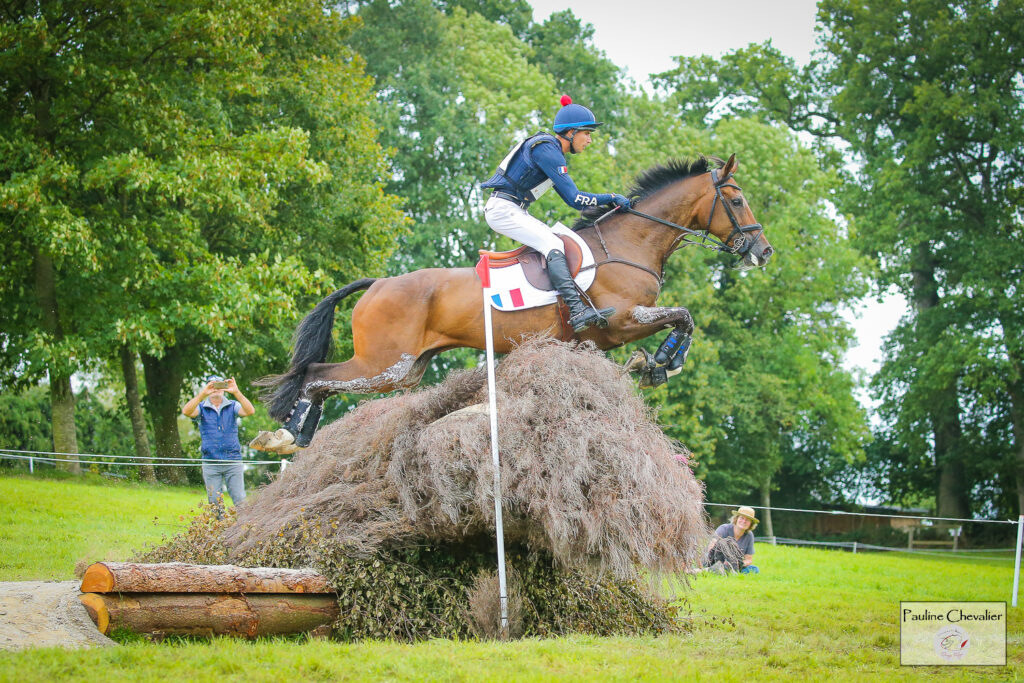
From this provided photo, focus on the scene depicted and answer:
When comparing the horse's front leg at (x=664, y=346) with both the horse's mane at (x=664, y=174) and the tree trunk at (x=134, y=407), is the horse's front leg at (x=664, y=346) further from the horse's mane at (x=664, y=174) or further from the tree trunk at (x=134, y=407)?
the tree trunk at (x=134, y=407)

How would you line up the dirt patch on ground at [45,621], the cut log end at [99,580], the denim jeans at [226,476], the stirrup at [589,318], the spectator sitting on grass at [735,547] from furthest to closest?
the spectator sitting on grass at [735,547] → the denim jeans at [226,476] → the stirrup at [589,318] → the cut log end at [99,580] → the dirt patch on ground at [45,621]

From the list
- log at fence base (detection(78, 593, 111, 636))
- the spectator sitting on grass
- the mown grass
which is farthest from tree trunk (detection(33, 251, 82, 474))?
log at fence base (detection(78, 593, 111, 636))

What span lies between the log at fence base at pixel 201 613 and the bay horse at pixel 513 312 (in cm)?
226

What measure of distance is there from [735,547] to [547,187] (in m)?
5.91

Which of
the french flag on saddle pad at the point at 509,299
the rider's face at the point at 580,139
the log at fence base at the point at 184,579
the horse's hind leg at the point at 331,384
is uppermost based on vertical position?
the rider's face at the point at 580,139

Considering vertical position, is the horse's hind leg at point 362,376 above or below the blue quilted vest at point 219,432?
above

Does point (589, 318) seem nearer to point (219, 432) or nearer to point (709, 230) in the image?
point (709, 230)

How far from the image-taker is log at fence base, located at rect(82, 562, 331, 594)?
5.37 metres

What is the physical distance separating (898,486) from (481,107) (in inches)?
684

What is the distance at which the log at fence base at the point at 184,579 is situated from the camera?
5.37m

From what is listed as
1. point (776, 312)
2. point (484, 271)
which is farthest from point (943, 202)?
point (484, 271)

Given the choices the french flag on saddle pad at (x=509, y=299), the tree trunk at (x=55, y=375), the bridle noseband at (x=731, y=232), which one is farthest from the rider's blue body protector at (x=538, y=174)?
the tree trunk at (x=55, y=375)

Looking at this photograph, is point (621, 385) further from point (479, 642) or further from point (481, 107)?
point (481, 107)

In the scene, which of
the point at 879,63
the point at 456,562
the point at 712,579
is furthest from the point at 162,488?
the point at 879,63
